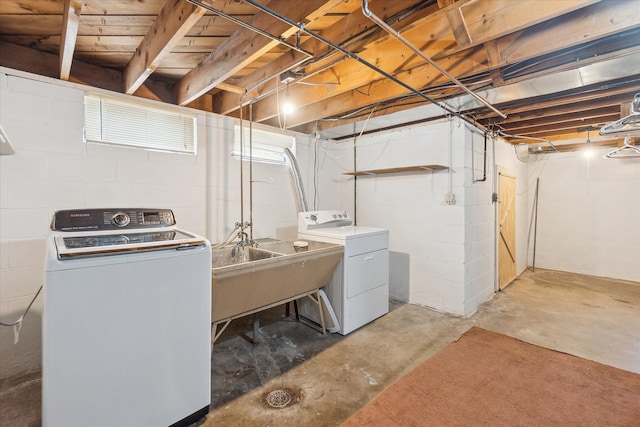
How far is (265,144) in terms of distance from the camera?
3.38m

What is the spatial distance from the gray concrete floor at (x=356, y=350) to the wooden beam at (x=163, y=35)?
2.22 meters

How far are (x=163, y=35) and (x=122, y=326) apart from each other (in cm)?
162

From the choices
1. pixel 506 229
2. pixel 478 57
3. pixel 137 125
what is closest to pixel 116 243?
pixel 137 125

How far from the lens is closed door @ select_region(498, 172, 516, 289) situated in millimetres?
4039

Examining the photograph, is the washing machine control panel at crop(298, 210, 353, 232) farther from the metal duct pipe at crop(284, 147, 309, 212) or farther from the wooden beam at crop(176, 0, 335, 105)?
the wooden beam at crop(176, 0, 335, 105)

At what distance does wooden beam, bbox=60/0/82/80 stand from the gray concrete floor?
216cm

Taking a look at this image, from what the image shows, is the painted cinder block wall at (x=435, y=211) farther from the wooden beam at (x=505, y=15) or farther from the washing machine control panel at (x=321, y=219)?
the wooden beam at (x=505, y=15)

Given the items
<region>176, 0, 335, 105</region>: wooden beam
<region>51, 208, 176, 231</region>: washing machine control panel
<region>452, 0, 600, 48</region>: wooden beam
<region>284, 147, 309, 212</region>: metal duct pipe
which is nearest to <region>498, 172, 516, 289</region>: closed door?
<region>284, 147, 309, 212</region>: metal duct pipe

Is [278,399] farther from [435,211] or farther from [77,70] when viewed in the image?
[77,70]

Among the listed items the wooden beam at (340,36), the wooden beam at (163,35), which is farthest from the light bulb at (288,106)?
the wooden beam at (163,35)

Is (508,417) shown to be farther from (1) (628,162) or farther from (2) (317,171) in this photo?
(1) (628,162)

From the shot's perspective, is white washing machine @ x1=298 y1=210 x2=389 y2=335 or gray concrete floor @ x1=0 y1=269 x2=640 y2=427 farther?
white washing machine @ x1=298 y1=210 x2=389 y2=335

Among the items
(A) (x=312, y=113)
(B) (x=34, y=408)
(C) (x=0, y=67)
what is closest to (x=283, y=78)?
(A) (x=312, y=113)

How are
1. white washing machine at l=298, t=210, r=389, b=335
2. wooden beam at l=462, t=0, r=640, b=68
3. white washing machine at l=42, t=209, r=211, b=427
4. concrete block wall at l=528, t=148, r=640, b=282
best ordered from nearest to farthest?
white washing machine at l=42, t=209, r=211, b=427, wooden beam at l=462, t=0, r=640, b=68, white washing machine at l=298, t=210, r=389, b=335, concrete block wall at l=528, t=148, r=640, b=282
